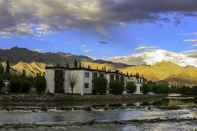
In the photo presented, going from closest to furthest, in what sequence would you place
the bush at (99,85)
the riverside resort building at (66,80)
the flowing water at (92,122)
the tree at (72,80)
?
1. the flowing water at (92,122)
2. the tree at (72,80)
3. the riverside resort building at (66,80)
4. the bush at (99,85)

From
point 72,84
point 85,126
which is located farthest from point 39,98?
point 85,126

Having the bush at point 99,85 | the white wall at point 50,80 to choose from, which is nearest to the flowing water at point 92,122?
the white wall at point 50,80

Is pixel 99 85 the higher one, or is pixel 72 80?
pixel 72 80

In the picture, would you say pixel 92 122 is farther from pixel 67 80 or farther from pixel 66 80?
pixel 66 80

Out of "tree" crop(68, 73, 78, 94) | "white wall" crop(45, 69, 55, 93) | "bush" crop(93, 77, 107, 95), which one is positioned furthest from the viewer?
"bush" crop(93, 77, 107, 95)

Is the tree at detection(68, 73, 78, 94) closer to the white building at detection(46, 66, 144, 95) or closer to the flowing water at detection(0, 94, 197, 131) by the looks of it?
the white building at detection(46, 66, 144, 95)

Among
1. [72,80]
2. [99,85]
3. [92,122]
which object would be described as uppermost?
[72,80]

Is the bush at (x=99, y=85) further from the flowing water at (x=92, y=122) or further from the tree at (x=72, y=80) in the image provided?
the flowing water at (x=92, y=122)

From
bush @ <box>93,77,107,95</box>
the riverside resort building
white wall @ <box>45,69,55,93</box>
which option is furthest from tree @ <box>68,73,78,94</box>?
bush @ <box>93,77,107,95</box>

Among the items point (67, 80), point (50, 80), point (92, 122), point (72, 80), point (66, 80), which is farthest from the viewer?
point (66, 80)

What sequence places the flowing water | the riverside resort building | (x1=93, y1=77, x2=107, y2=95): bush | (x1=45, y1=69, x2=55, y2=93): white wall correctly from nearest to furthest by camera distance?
the flowing water, (x1=45, y1=69, x2=55, y2=93): white wall, the riverside resort building, (x1=93, y1=77, x2=107, y2=95): bush

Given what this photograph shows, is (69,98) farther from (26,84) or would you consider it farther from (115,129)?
(115,129)

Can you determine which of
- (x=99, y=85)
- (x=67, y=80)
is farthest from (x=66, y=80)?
(x=99, y=85)

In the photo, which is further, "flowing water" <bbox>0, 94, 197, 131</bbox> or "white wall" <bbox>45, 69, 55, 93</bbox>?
"white wall" <bbox>45, 69, 55, 93</bbox>
